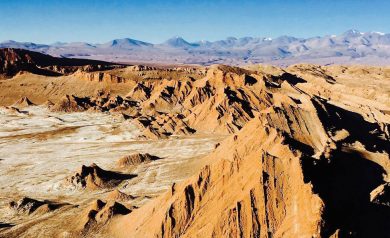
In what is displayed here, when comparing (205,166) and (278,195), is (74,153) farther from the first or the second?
(278,195)

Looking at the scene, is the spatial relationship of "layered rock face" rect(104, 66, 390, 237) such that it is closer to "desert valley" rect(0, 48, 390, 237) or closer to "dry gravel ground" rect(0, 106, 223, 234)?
"desert valley" rect(0, 48, 390, 237)

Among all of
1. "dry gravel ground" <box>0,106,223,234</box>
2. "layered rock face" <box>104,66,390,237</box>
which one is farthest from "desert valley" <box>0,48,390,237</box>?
"dry gravel ground" <box>0,106,223,234</box>

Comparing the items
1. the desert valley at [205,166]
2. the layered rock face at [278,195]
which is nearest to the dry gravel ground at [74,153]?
the desert valley at [205,166]

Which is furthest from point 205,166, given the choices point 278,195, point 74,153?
point 74,153

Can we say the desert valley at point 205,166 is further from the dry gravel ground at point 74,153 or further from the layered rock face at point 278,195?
the dry gravel ground at point 74,153

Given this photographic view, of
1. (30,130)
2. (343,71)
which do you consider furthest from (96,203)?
(343,71)

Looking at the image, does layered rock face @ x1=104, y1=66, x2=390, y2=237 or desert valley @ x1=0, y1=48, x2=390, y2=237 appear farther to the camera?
desert valley @ x1=0, y1=48, x2=390, y2=237

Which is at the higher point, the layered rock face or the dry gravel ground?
the layered rock face

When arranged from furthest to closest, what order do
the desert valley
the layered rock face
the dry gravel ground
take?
the dry gravel ground < the desert valley < the layered rock face

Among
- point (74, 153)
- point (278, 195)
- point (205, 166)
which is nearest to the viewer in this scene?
point (278, 195)

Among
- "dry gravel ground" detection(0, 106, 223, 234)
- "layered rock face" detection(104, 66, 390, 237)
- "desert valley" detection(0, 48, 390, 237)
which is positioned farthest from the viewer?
"dry gravel ground" detection(0, 106, 223, 234)
